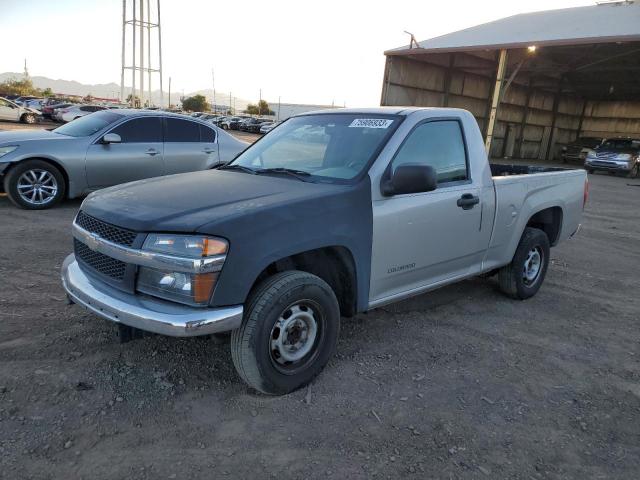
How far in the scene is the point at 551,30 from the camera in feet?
66.0

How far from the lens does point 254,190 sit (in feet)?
10.3

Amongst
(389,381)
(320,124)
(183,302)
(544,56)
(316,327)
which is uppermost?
(544,56)

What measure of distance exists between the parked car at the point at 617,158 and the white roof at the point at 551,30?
597 centimetres

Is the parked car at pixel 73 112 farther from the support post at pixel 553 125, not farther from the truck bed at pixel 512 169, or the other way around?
the support post at pixel 553 125

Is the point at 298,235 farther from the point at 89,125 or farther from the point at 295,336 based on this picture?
the point at 89,125

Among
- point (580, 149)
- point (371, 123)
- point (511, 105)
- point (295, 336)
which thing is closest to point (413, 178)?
point (371, 123)

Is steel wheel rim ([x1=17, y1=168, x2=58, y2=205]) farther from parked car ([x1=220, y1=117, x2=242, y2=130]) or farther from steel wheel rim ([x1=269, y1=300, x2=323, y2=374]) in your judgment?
parked car ([x1=220, y1=117, x2=242, y2=130])

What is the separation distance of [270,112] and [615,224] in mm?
76736

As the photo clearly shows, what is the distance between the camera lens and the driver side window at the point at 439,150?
141 inches

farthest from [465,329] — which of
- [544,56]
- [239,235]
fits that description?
[544,56]

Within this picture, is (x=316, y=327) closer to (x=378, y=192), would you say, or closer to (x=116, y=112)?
(x=378, y=192)

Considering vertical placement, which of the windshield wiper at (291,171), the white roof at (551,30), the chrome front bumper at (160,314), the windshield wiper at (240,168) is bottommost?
the chrome front bumper at (160,314)

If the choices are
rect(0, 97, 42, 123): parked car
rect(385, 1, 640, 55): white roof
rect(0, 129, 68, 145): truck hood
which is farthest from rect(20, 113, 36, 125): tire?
rect(0, 129, 68, 145): truck hood

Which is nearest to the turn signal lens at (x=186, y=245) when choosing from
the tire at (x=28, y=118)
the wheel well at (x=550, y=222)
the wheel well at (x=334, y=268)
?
the wheel well at (x=334, y=268)
